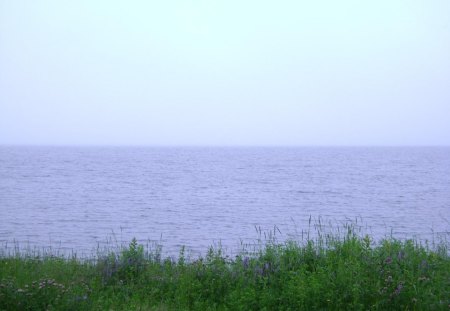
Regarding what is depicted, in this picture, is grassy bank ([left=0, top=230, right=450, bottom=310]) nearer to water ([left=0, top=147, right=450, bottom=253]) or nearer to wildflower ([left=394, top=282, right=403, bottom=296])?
wildflower ([left=394, top=282, right=403, bottom=296])

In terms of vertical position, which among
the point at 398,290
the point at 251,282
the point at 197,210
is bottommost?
the point at 197,210

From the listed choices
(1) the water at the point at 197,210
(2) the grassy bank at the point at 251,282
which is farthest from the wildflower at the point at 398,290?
(1) the water at the point at 197,210

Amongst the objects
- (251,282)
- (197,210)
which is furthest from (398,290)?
(197,210)

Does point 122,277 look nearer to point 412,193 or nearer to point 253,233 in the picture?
point 253,233

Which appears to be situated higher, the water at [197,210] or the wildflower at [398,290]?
the wildflower at [398,290]

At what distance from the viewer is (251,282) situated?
28.0ft

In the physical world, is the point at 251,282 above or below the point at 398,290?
below

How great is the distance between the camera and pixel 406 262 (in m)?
8.95

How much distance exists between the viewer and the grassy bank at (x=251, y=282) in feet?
24.4

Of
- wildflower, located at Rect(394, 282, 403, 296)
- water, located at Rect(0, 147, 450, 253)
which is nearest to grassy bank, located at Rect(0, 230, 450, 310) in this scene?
wildflower, located at Rect(394, 282, 403, 296)

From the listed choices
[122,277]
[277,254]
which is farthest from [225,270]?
[122,277]

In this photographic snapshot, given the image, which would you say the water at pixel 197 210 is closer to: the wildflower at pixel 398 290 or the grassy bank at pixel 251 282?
the grassy bank at pixel 251 282

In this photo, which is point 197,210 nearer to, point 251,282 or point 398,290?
point 251,282

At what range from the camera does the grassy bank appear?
293 inches
